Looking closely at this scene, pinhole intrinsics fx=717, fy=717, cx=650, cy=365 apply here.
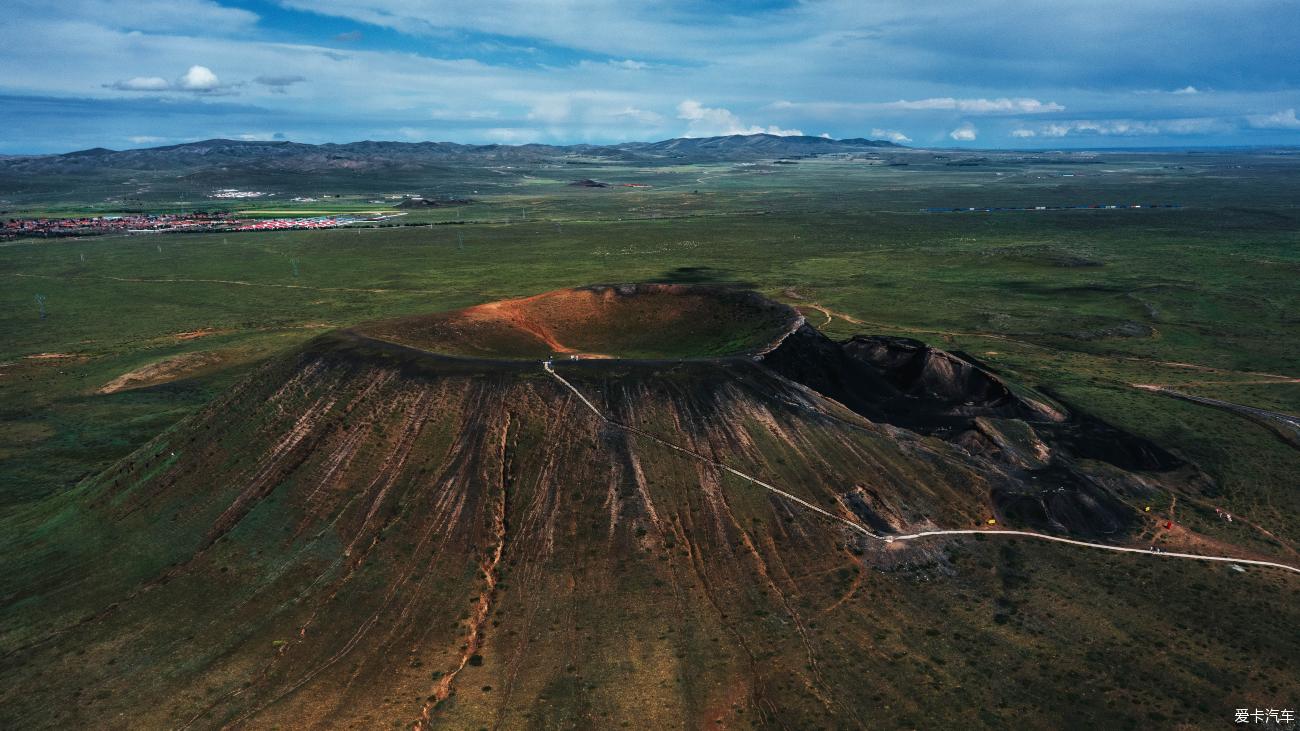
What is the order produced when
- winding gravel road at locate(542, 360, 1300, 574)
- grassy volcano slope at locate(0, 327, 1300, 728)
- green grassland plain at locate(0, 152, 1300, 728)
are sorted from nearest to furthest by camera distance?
grassy volcano slope at locate(0, 327, 1300, 728)
green grassland plain at locate(0, 152, 1300, 728)
winding gravel road at locate(542, 360, 1300, 574)

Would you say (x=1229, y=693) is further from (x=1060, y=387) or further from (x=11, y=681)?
(x=11, y=681)

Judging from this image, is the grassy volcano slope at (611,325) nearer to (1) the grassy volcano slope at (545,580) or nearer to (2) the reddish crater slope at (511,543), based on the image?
(2) the reddish crater slope at (511,543)

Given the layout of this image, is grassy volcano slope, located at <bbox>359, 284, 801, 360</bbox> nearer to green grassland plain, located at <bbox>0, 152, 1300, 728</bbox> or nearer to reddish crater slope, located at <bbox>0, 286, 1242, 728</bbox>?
reddish crater slope, located at <bbox>0, 286, 1242, 728</bbox>

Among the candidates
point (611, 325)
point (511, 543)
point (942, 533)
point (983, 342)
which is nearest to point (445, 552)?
point (511, 543)

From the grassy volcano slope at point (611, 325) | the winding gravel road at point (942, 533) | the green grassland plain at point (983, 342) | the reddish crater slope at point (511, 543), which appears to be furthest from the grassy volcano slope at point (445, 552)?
the grassy volcano slope at point (611, 325)

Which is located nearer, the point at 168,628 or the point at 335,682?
the point at 335,682

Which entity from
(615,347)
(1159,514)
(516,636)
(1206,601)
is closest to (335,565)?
(516,636)

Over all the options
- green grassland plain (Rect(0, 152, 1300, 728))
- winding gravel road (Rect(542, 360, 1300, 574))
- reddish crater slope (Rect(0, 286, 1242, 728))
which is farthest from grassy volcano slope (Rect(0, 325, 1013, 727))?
green grassland plain (Rect(0, 152, 1300, 728))
